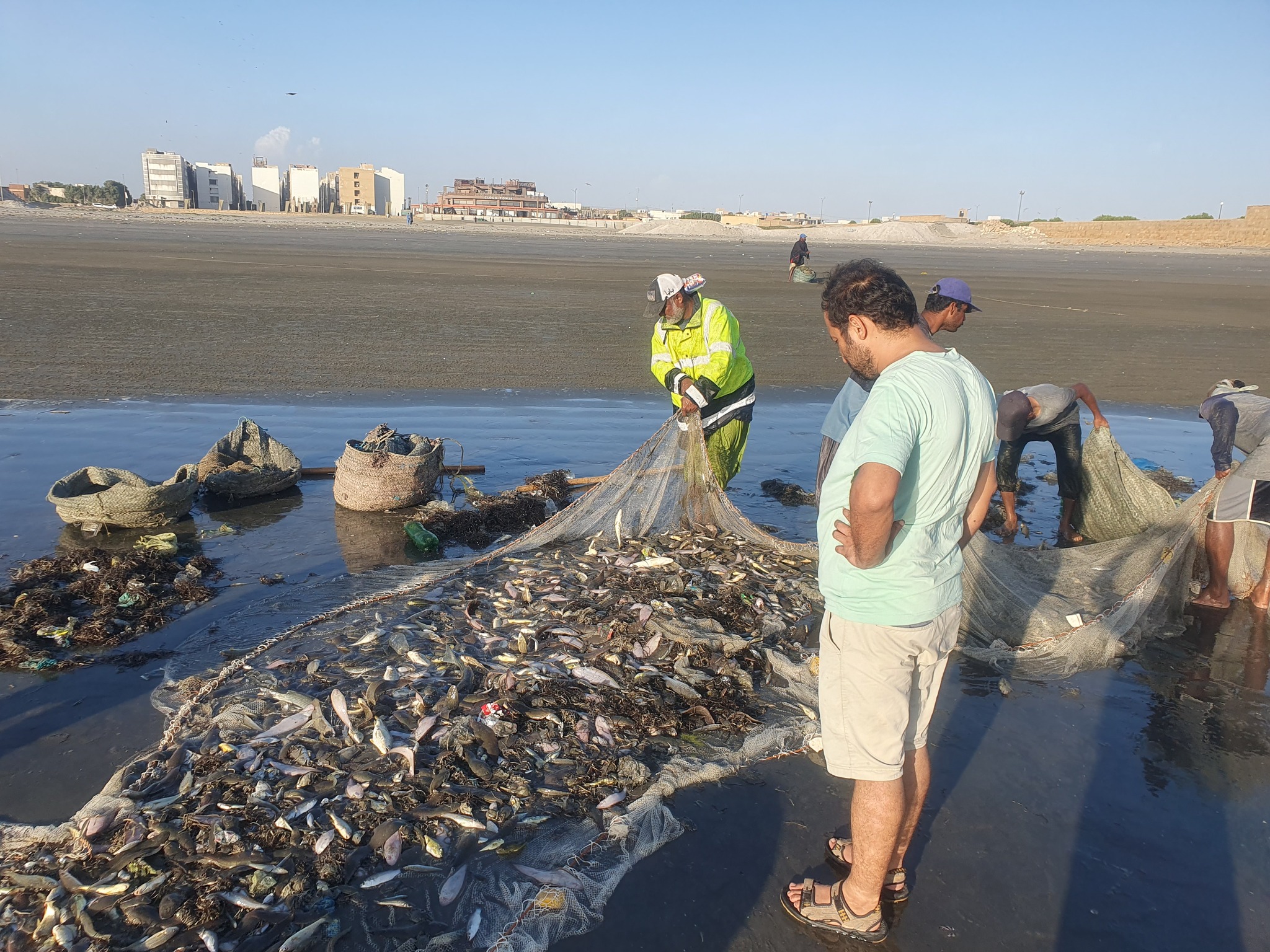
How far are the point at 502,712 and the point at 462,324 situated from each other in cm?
1554

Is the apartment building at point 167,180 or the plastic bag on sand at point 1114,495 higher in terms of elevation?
the apartment building at point 167,180

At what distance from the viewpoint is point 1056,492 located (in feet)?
30.9

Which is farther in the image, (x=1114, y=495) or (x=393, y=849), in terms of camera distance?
(x=1114, y=495)

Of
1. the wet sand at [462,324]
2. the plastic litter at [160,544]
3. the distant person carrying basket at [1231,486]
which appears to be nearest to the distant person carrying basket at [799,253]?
the wet sand at [462,324]

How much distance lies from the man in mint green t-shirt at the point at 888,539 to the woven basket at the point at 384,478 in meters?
5.33

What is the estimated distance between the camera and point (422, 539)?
7.17 metres

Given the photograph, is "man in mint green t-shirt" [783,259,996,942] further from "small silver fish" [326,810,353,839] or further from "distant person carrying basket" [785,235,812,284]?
"distant person carrying basket" [785,235,812,284]

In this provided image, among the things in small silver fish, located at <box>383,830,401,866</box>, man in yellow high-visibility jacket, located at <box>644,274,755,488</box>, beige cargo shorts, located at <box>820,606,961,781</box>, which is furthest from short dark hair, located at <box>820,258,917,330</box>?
man in yellow high-visibility jacket, located at <box>644,274,755,488</box>

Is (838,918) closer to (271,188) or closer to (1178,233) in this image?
(1178,233)

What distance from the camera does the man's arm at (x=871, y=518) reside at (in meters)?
2.71

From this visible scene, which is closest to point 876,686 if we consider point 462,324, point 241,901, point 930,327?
point 241,901

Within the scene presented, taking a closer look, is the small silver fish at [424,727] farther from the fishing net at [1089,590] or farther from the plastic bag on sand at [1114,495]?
the plastic bag on sand at [1114,495]

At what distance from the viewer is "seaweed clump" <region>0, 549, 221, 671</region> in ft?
17.2

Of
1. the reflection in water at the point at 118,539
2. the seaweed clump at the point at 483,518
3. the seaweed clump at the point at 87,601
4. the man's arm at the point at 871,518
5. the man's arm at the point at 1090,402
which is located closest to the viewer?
the man's arm at the point at 871,518
